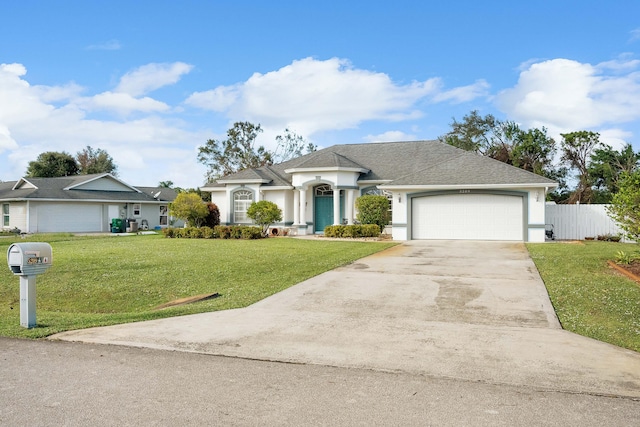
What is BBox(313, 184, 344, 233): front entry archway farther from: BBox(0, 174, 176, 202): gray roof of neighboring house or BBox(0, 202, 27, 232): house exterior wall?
BBox(0, 202, 27, 232): house exterior wall

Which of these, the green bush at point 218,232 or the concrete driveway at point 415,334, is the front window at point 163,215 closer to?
the green bush at point 218,232

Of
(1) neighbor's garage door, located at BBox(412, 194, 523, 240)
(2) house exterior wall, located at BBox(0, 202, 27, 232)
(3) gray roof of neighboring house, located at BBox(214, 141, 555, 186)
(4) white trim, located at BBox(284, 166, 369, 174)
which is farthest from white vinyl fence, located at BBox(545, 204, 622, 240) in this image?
(2) house exterior wall, located at BBox(0, 202, 27, 232)

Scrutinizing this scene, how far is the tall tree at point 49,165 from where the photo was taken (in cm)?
4938

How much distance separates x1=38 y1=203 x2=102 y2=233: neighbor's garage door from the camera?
106 feet

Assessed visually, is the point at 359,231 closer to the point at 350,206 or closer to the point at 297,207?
the point at 350,206

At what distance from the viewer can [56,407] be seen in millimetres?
3986

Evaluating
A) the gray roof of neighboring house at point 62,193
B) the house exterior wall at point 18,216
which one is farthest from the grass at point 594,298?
the house exterior wall at point 18,216

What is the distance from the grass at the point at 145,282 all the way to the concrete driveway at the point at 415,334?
70 centimetres

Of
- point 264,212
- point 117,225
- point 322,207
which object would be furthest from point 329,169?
point 117,225

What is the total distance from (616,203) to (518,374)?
9349 millimetres

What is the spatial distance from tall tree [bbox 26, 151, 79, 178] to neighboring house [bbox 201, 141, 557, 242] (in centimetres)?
2909

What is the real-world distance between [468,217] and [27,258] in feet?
60.1

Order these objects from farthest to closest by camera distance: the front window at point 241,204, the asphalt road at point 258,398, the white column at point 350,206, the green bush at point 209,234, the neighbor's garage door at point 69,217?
the neighbor's garage door at point 69,217 < the front window at point 241,204 < the white column at point 350,206 < the green bush at point 209,234 < the asphalt road at point 258,398

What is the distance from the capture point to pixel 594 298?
336 inches
